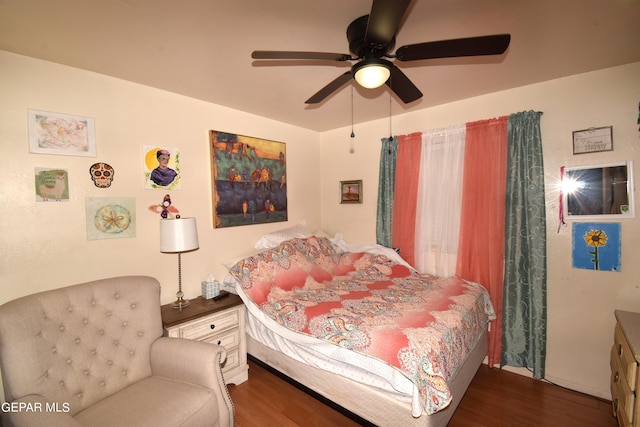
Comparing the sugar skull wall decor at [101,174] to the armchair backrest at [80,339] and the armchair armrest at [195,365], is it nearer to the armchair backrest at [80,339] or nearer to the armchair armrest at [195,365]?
the armchair backrest at [80,339]

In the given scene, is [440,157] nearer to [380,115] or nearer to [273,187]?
[380,115]

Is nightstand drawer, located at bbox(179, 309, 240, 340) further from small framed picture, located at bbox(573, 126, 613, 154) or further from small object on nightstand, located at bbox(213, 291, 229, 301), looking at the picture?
small framed picture, located at bbox(573, 126, 613, 154)

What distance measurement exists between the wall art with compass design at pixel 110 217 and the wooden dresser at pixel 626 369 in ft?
11.7

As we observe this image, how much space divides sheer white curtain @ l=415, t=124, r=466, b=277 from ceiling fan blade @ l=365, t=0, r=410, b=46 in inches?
78.2

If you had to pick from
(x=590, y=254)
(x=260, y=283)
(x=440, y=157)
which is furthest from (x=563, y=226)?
(x=260, y=283)

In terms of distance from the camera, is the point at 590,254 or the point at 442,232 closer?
the point at 590,254

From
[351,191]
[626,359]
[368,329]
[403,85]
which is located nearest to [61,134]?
[403,85]

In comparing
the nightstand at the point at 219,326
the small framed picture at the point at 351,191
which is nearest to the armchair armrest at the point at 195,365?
the nightstand at the point at 219,326

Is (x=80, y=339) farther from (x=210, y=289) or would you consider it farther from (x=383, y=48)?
(x=383, y=48)

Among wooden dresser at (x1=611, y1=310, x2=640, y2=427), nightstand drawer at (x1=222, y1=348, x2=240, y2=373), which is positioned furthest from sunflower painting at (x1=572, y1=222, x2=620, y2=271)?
nightstand drawer at (x1=222, y1=348, x2=240, y2=373)

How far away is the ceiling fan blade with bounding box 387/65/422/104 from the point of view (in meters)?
1.65

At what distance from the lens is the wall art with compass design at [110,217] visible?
2.14 meters

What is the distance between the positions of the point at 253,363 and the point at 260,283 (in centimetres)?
94

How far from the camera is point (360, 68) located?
4.82ft
